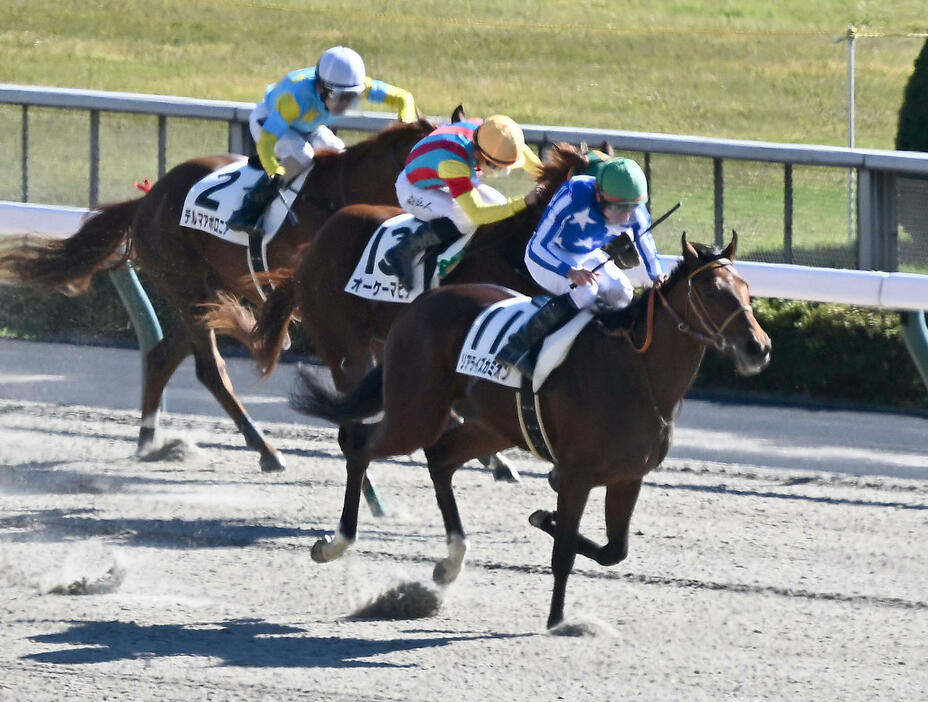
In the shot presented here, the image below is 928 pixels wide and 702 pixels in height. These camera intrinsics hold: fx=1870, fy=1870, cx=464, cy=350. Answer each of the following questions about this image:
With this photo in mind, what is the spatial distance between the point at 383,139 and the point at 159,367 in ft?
5.52

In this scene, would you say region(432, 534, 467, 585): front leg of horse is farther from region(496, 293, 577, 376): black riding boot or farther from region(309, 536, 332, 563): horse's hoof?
region(496, 293, 577, 376): black riding boot

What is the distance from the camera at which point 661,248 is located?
11500 millimetres

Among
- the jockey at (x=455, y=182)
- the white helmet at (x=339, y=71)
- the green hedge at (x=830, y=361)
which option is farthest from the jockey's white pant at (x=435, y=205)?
the green hedge at (x=830, y=361)

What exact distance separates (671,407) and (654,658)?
0.85 meters

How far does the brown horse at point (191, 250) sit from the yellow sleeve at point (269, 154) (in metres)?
0.17

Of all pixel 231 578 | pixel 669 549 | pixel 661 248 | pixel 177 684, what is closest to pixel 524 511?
pixel 669 549

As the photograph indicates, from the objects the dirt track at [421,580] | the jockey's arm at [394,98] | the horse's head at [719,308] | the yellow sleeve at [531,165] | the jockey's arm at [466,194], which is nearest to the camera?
the dirt track at [421,580]

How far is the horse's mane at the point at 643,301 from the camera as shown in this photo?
6160 mm

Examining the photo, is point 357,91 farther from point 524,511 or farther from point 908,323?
point 908,323

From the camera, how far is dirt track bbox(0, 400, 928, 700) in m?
5.88

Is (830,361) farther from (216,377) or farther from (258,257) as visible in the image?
(216,377)

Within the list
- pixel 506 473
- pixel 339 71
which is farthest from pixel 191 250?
pixel 506 473

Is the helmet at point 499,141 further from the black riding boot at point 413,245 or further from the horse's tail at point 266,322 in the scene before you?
the horse's tail at point 266,322

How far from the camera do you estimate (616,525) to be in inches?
257
